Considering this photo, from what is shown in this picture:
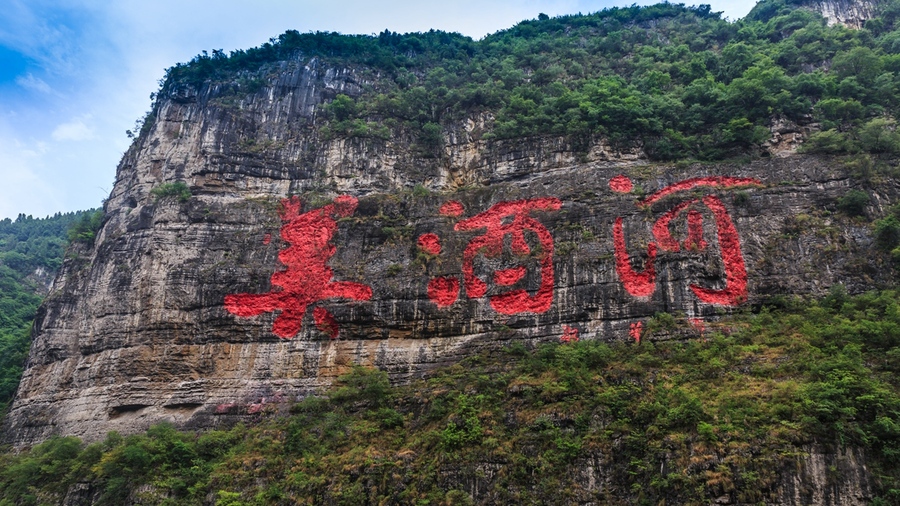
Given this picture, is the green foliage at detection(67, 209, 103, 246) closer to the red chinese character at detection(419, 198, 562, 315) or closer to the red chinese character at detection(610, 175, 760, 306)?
the red chinese character at detection(419, 198, 562, 315)

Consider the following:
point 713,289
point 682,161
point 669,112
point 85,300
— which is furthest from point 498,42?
point 85,300

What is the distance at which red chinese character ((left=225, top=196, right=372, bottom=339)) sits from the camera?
21.1 metres

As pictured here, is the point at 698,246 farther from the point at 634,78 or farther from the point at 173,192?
the point at 173,192

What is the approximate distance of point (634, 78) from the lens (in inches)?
1144

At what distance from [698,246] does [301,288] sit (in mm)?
12835

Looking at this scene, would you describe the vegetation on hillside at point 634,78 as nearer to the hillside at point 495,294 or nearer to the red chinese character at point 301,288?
the hillside at point 495,294

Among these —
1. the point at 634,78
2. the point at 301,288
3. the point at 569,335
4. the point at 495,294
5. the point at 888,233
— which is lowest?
the point at 569,335

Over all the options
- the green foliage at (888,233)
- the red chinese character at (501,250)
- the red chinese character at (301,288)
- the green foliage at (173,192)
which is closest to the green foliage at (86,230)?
the green foliage at (173,192)

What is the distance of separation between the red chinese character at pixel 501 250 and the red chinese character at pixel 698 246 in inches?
90.2

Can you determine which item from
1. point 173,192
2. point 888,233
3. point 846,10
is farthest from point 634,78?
point 173,192

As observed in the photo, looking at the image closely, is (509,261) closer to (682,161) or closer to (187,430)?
(682,161)

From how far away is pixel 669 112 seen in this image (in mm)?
24781

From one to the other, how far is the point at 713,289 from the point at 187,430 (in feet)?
A: 53.7

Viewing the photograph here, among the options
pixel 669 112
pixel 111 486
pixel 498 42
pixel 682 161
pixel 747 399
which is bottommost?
pixel 111 486
